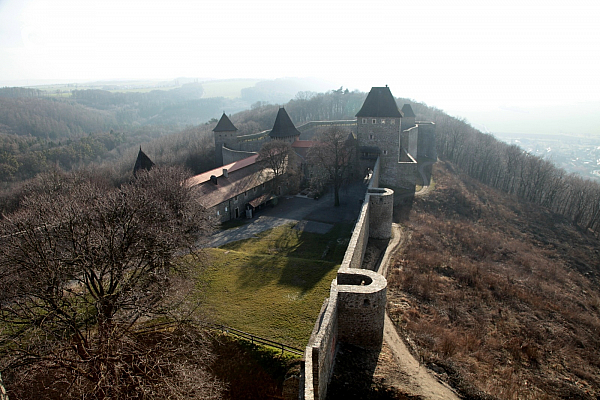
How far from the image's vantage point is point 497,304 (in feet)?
59.5

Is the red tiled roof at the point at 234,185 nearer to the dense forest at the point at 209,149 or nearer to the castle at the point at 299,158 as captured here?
the castle at the point at 299,158

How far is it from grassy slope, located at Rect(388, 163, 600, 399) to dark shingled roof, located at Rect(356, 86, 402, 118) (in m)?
8.10

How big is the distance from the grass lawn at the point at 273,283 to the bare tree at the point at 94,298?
9.00ft

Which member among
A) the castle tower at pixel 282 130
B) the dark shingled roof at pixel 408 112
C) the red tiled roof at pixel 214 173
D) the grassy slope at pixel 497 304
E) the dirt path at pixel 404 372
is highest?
the dark shingled roof at pixel 408 112

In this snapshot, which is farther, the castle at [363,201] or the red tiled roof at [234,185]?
the red tiled roof at [234,185]

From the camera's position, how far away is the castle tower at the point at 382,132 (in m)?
32.3

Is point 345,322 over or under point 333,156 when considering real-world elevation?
under

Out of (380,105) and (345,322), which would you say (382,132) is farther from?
(345,322)

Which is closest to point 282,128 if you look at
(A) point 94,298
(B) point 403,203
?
(B) point 403,203

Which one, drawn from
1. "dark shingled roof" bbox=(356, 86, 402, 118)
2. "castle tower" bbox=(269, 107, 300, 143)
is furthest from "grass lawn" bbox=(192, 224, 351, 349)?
"castle tower" bbox=(269, 107, 300, 143)

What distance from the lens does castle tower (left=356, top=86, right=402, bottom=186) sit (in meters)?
32.3

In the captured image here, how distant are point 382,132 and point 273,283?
2077cm

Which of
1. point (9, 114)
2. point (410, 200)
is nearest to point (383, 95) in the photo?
point (410, 200)

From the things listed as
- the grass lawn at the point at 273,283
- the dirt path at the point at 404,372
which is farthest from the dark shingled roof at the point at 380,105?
the dirt path at the point at 404,372
